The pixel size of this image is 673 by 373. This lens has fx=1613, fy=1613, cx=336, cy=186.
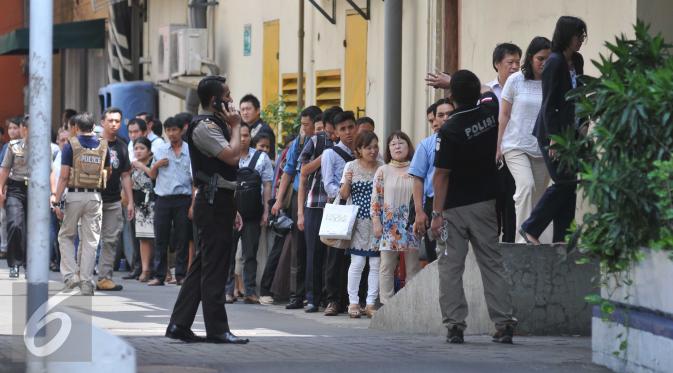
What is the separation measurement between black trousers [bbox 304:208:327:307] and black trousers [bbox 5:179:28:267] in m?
6.05

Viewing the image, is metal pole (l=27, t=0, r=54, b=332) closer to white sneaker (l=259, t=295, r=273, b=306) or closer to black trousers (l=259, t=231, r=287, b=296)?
black trousers (l=259, t=231, r=287, b=296)

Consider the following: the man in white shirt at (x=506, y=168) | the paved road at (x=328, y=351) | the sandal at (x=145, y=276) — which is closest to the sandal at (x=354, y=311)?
the paved road at (x=328, y=351)

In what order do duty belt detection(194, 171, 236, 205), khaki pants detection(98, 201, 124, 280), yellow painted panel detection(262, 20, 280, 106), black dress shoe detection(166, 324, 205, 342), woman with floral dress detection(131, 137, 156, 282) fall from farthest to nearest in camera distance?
yellow painted panel detection(262, 20, 280, 106) → woman with floral dress detection(131, 137, 156, 282) → khaki pants detection(98, 201, 124, 280) → black dress shoe detection(166, 324, 205, 342) → duty belt detection(194, 171, 236, 205)

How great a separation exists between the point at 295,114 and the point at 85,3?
16.7 m

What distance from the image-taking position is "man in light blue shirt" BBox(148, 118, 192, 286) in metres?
18.5

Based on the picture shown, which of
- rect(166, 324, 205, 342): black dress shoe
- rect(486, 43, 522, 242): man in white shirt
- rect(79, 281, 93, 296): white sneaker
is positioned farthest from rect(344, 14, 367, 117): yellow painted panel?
rect(166, 324, 205, 342): black dress shoe

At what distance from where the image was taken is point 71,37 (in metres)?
32.2

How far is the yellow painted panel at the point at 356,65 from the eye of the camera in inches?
770

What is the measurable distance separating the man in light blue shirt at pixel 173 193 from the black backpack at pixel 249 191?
7.67 ft

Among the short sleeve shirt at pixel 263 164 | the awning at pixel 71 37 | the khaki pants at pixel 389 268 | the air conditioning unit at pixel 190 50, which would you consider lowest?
the khaki pants at pixel 389 268

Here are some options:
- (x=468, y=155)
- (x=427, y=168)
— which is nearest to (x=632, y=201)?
(x=468, y=155)

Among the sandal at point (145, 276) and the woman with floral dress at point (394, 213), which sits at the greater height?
the woman with floral dress at point (394, 213)

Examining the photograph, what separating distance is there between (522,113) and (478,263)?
165 cm

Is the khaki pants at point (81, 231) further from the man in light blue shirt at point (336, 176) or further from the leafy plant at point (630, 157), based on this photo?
the leafy plant at point (630, 157)
